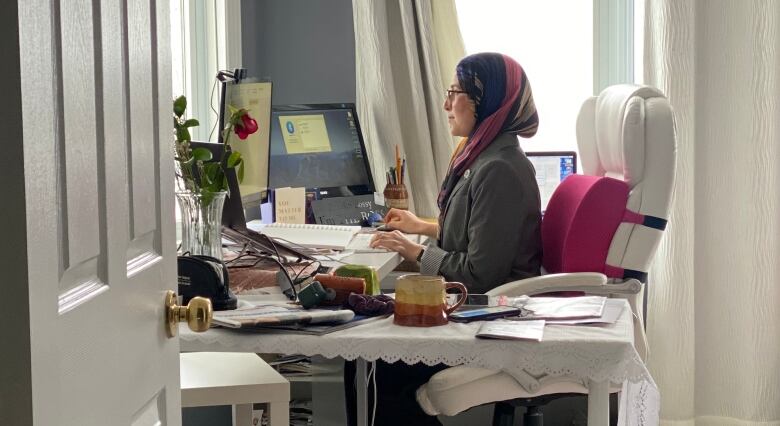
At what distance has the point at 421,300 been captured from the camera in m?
1.86

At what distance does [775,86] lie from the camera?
11.1 feet

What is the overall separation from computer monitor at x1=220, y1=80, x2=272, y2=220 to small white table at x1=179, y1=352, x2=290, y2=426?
2.76ft

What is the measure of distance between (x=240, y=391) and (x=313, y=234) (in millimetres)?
1079

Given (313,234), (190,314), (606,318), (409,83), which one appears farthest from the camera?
(409,83)

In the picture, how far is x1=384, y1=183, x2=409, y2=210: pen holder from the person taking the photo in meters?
3.37

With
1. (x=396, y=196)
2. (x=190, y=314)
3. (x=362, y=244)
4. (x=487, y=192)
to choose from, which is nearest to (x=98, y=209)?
(x=190, y=314)

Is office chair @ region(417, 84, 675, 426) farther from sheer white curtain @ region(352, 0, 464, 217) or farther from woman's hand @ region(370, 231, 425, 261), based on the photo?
sheer white curtain @ region(352, 0, 464, 217)

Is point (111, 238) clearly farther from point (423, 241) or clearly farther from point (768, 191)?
point (768, 191)

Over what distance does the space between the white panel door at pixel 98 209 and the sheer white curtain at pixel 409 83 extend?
2325mm

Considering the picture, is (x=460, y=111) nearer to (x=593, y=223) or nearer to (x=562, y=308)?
(x=593, y=223)

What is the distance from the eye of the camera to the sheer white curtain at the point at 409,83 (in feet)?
11.6

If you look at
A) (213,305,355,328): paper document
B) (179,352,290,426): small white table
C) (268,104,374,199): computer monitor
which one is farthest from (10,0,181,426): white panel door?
(268,104,374,199): computer monitor

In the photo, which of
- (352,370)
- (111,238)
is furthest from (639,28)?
(111,238)

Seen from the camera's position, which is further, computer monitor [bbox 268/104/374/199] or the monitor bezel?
the monitor bezel
